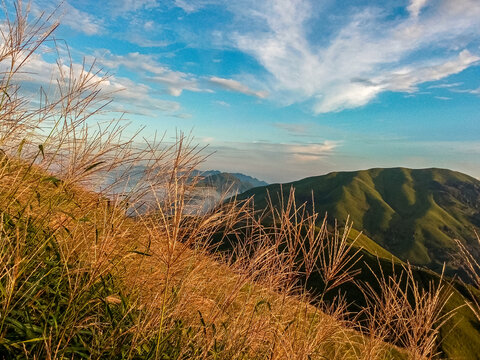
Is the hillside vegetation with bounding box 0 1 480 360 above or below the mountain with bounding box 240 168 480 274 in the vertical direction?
above

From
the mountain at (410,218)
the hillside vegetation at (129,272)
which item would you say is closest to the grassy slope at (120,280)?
the hillside vegetation at (129,272)

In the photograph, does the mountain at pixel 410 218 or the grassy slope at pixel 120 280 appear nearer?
the grassy slope at pixel 120 280

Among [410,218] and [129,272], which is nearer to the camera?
[129,272]

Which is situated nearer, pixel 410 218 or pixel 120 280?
pixel 120 280

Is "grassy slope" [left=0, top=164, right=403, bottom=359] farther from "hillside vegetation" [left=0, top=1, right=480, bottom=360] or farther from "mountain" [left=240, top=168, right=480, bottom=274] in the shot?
"mountain" [left=240, top=168, right=480, bottom=274]

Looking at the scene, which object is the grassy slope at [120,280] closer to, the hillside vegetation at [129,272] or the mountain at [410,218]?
the hillside vegetation at [129,272]

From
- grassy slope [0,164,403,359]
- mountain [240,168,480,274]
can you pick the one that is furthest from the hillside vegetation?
mountain [240,168,480,274]

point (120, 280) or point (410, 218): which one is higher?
point (120, 280)

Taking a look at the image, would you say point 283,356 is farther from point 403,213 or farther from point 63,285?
point 403,213

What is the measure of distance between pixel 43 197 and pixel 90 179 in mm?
552

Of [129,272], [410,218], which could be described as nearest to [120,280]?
[129,272]

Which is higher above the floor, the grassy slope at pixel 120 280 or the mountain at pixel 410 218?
the grassy slope at pixel 120 280

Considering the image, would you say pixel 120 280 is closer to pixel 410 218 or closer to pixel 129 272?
pixel 129 272

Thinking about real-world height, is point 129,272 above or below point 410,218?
above
